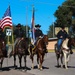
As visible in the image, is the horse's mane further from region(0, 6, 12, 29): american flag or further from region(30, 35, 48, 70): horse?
region(0, 6, 12, 29): american flag

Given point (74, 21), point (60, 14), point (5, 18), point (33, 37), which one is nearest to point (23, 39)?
point (33, 37)

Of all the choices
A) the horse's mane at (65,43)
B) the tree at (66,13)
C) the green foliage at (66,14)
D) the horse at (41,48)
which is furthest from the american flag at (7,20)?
the tree at (66,13)

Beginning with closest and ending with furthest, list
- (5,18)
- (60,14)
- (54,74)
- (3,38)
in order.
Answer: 1. (54,74)
2. (3,38)
3. (5,18)
4. (60,14)

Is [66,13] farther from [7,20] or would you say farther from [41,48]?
[41,48]

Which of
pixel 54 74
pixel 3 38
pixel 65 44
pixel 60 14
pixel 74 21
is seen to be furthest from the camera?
pixel 60 14

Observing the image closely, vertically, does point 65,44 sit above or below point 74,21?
below

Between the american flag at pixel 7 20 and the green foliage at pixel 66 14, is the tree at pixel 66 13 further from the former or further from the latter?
the american flag at pixel 7 20

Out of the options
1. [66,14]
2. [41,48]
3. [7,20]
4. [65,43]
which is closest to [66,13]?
[66,14]

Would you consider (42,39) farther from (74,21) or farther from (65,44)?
(74,21)

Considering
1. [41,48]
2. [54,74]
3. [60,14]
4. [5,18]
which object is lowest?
[54,74]

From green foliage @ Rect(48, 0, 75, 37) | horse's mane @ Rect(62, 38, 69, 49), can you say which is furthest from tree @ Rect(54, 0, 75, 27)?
horse's mane @ Rect(62, 38, 69, 49)

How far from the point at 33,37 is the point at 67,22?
5913 cm

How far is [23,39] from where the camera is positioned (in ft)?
67.8

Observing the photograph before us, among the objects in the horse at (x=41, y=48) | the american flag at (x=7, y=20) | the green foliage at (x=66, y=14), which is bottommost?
the horse at (x=41, y=48)
